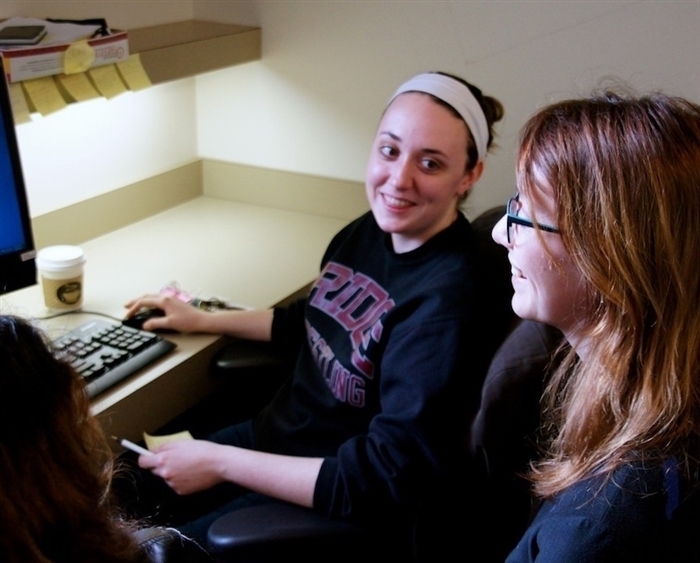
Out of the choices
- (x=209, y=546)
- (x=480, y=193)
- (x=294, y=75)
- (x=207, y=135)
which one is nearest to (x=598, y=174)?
(x=209, y=546)

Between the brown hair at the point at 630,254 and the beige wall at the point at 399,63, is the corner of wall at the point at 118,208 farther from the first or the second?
the brown hair at the point at 630,254

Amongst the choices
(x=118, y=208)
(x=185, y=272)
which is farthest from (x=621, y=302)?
(x=118, y=208)

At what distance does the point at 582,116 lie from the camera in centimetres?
93

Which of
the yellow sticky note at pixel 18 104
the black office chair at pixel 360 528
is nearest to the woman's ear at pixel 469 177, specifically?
the black office chair at pixel 360 528

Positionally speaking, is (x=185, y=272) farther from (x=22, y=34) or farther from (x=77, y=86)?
(x=22, y=34)

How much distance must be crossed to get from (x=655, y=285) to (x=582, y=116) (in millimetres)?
223

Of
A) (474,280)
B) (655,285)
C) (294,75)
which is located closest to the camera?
(655,285)

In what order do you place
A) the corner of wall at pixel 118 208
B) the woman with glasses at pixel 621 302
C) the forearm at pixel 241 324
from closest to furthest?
the woman with glasses at pixel 621 302, the forearm at pixel 241 324, the corner of wall at pixel 118 208

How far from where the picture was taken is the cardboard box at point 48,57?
137cm

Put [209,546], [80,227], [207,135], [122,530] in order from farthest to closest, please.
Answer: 1. [207,135]
2. [80,227]
3. [209,546]
4. [122,530]

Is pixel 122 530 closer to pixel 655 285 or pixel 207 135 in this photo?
pixel 655 285

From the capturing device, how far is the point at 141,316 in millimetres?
1564

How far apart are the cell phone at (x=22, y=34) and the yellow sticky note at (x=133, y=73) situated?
6.6 inches

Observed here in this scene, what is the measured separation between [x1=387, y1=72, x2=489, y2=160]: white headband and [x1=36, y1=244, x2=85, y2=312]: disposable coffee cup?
0.76 meters
